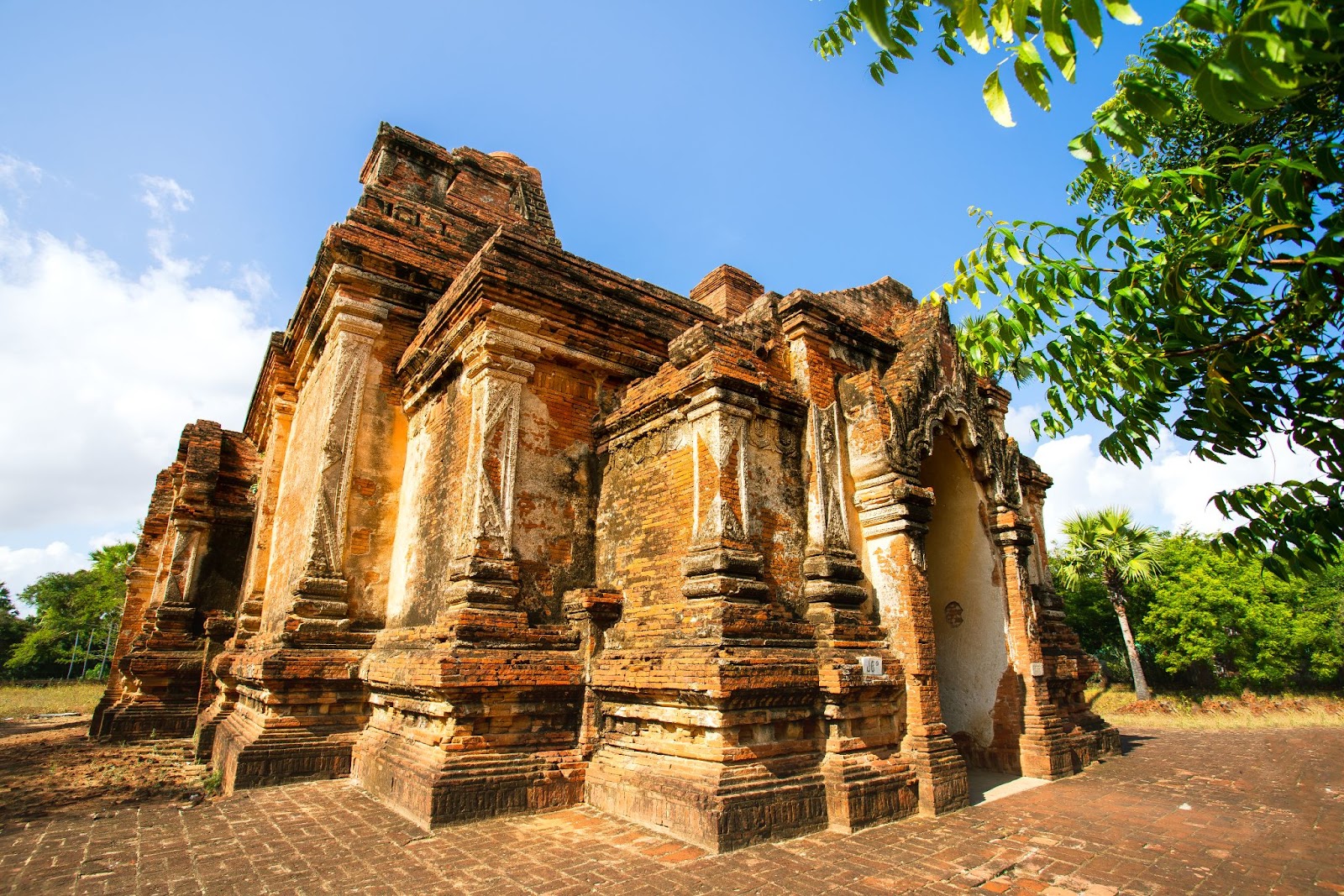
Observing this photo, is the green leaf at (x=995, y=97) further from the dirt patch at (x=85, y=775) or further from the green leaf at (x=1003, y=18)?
the dirt patch at (x=85, y=775)

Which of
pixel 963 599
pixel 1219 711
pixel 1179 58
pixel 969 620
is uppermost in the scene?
pixel 1179 58

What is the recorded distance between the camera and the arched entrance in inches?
359

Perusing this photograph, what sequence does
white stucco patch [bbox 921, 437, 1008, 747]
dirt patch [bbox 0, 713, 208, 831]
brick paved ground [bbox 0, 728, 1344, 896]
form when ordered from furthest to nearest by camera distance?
1. white stucco patch [bbox 921, 437, 1008, 747]
2. dirt patch [bbox 0, 713, 208, 831]
3. brick paved ground [bbox 0, 728, 1344, 896]

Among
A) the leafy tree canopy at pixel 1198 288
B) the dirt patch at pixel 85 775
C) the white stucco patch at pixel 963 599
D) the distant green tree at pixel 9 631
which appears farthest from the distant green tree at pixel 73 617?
the leafy tree canopy at pixel 1198 288

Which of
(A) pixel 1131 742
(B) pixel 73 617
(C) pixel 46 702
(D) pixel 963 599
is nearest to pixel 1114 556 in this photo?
(A) pixel 1131 742

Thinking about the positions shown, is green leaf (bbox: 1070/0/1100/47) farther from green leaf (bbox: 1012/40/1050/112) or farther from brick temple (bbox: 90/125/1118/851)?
brick temple (bbox: 90/125/1118/851)

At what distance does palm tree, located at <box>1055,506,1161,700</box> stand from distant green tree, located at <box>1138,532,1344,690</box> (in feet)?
3.26

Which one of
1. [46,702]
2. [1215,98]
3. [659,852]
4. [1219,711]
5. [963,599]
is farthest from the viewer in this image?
[46,702]

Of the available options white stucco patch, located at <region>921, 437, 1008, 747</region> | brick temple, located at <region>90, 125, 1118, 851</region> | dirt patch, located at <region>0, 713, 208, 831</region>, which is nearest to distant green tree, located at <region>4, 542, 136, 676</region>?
dirt patch, located at <region>0, 713, 208, 831</region>

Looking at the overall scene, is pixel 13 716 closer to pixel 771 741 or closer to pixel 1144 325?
pixel 771 741

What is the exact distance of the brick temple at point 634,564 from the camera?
6512mm

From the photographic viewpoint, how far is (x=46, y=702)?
1013 inches

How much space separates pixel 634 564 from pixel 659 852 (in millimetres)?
2919

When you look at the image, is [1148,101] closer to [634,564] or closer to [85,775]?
[634,564]
